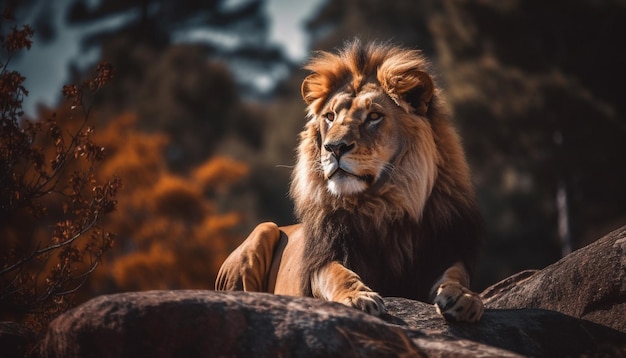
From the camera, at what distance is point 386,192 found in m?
5.80

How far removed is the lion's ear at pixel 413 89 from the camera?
19.7ft

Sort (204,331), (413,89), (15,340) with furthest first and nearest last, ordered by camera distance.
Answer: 1. (413,89)
2. (15,340)
3. (204,331)

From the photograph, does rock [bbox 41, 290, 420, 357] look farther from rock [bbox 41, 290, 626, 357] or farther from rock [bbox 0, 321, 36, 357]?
rock [bbox 0, 321, 36, 357]

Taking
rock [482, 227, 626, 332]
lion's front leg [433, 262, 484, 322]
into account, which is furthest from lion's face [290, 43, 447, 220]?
rock [482, 227, 626, 332]

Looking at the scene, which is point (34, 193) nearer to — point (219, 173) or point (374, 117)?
point (374, 117)

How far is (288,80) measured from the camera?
44.9 meters

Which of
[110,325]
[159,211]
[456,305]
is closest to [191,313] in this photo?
[110,325]

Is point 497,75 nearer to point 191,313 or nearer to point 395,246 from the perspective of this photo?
point 395,246

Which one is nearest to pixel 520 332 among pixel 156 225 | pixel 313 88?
pixel 313 88

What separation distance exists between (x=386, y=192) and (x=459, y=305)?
1.24 m

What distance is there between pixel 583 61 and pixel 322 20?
2667cm

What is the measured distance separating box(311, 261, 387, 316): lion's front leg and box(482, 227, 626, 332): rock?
1455mm

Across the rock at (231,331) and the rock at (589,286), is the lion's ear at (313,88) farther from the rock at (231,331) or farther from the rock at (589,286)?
the rock at (231,331)

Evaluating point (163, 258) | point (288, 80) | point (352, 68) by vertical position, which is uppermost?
point (288, 80)
